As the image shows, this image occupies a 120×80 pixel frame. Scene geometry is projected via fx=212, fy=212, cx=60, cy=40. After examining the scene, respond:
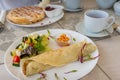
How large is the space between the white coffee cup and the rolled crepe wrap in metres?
0.15

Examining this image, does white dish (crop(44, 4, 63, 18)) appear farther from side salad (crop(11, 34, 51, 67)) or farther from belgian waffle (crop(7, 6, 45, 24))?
side salad (crop(11, 34, 51, 67))

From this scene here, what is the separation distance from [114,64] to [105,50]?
0.09 meters

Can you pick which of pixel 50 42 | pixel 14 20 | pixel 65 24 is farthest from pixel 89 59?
pixel 14 20

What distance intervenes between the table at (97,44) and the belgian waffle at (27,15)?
4 centimetres

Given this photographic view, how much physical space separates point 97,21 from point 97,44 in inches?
3.8

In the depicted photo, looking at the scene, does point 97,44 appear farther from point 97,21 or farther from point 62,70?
point 62,70

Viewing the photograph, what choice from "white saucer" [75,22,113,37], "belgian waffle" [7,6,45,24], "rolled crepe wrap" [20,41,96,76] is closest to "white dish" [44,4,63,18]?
"belgian waffle" [7,6,45,24]

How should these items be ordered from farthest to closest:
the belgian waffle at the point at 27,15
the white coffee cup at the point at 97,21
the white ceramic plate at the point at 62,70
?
1. the belgian waffle at the point at 27,15
2. the white coffee cup at the point at 97,21
3. the white ceramic plate at the point at 62,70

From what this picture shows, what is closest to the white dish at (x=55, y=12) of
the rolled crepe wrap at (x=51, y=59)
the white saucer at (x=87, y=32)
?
the white saucer at (x=87, y=32)

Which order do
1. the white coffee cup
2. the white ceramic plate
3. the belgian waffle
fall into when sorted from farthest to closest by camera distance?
the belgian waffle, the white coffee cup, the white ceramic plate

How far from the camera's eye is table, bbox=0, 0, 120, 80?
725 millimetres

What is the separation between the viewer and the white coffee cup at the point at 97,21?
0.89 m

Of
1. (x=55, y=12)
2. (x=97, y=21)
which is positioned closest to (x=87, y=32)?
(x=97, y=21)

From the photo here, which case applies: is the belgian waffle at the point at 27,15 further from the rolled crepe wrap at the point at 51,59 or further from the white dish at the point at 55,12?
the rolled crepe wrap at the point at 51,59
